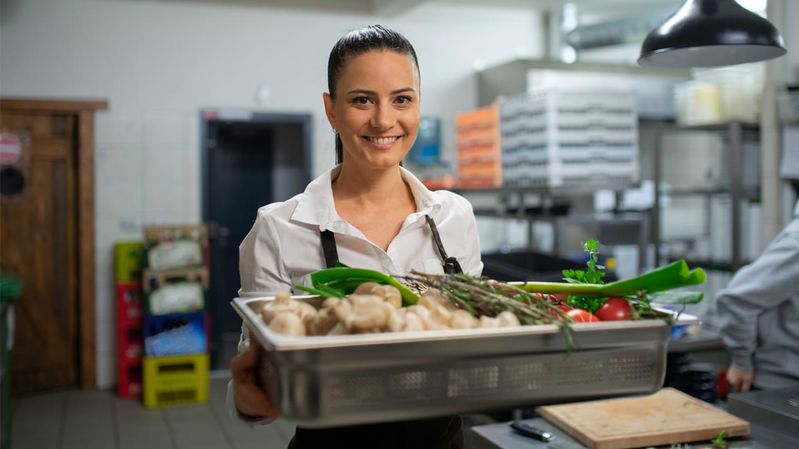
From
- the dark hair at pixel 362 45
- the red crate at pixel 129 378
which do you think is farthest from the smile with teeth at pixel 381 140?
the red crate at pixel 129 378

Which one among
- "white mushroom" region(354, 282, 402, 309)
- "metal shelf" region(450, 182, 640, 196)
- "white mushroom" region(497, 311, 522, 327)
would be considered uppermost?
"metal shelf" region(450, 182, 640, 196)

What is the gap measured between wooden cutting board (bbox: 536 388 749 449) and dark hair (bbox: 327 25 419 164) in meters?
0.99

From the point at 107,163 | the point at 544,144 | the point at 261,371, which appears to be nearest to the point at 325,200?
the point at 261,371

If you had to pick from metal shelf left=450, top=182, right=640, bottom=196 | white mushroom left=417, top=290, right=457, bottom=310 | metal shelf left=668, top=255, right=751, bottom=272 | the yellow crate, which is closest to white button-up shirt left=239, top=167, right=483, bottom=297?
white mushroom left=417, top=290, right=457, bottom=310

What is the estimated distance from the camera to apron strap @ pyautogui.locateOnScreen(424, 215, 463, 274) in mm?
1466

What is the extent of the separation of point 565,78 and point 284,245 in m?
5.20

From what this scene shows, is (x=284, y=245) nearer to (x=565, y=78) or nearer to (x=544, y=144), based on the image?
(x=544, y=144)

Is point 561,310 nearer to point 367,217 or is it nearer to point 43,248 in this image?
point 367,217

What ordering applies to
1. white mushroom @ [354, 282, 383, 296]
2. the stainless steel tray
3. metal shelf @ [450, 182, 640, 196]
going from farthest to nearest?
metal shelf @ [450, 182, 640, 196] → white mushroom @ [354, 282, 383, 296] → the stainless steel tray

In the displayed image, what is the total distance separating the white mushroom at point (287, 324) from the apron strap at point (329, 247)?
0.42m

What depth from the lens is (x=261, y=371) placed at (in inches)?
47.4

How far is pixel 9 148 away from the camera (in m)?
5.59

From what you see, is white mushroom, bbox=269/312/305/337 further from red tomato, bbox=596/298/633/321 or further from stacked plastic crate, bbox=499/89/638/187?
stacked plastic crate, bbox=499/89/638/187

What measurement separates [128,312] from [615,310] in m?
4.93
